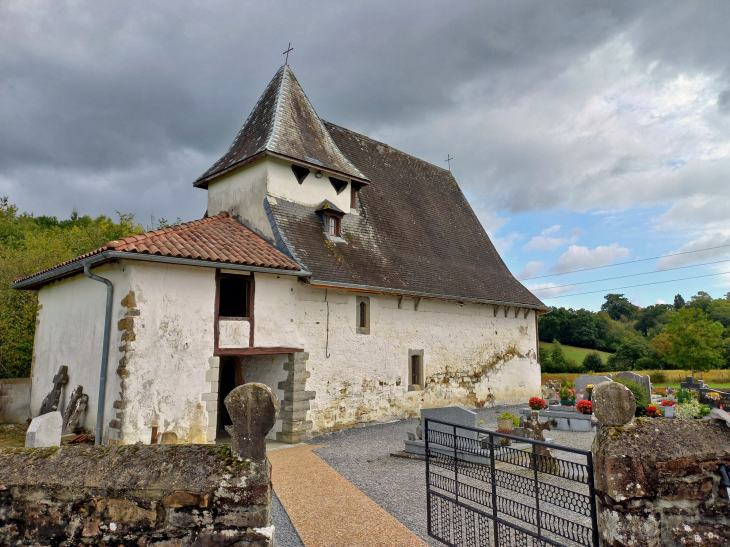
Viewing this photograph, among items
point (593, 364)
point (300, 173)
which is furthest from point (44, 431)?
point (593, 364)

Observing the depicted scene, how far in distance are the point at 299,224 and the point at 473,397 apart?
8.86 m

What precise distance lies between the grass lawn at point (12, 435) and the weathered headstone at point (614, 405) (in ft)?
36.9

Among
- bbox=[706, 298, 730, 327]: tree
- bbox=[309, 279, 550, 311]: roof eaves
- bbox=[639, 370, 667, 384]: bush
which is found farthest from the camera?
bbox=[706, 298, 730, 327]: tree

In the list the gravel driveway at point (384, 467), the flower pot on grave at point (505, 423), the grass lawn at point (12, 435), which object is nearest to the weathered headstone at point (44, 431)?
the gravel driveway at point (384, 467)

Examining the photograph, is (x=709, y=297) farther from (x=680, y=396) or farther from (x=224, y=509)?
(x=224, y=509)

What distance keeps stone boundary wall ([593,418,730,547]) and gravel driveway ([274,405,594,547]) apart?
2593mm

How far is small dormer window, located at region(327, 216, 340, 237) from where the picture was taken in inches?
561

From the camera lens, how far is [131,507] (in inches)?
119

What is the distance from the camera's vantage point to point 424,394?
1520 cm

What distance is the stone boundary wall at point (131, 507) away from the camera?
9.75 feet

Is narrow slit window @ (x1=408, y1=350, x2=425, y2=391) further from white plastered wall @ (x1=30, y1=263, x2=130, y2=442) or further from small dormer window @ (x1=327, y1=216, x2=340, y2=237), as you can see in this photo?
white plastered wall @ (x1=30, y1=263, x2=130, y2=442)

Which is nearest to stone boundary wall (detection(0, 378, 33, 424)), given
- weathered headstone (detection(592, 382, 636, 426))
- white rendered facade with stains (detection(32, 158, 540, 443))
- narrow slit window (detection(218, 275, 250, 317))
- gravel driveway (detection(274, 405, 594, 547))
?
white rendered facade with stains (detection(32, 158, 540, 443))

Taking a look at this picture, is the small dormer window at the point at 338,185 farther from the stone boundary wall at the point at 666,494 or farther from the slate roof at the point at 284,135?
the stone boundary wall at the point at 666,494

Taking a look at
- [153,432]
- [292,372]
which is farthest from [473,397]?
[153,432]
